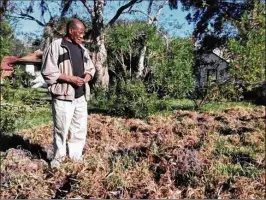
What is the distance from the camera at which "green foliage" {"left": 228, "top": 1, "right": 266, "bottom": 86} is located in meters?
9.62

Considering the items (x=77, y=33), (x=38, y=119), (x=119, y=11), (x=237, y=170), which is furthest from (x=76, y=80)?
(x=119, y=11)

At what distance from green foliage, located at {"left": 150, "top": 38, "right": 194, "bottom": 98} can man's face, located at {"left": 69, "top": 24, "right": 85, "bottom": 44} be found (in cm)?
803

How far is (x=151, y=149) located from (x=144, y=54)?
10858 millimetres

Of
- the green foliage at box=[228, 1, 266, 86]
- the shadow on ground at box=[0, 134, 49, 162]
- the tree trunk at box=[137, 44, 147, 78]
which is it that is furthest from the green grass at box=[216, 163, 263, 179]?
the tree trunk at box=[137, 44, 147, 78]

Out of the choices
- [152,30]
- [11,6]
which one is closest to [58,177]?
[152,30]

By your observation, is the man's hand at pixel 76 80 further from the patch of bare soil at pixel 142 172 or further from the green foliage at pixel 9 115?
the green foliage at pixel 9 115

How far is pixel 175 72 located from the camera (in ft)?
45.6

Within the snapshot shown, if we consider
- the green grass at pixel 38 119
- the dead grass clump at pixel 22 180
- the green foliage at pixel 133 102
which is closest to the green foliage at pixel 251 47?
the green foliage at pixel 133 102

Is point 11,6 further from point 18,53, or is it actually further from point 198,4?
point 18,53

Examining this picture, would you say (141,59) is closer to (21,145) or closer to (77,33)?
(21,145)

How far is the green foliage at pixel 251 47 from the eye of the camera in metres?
9.62

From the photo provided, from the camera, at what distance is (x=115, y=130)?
888 centimetres

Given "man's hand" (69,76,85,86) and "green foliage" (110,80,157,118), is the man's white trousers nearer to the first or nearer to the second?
"man's hand" (69,76,85,86)

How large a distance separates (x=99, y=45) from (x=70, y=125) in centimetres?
1613
